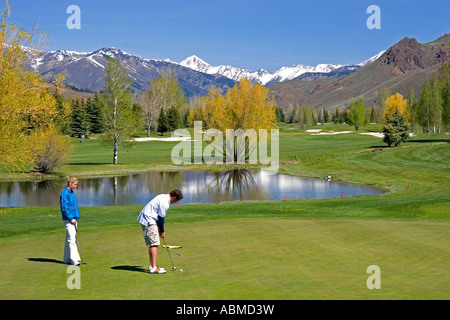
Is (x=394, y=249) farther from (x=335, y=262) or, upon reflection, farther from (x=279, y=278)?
(x=279, y=278)

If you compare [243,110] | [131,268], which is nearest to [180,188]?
[243,110]

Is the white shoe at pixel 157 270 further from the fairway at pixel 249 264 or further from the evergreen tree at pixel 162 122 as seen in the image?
the evergreen tree at pixel 162 122

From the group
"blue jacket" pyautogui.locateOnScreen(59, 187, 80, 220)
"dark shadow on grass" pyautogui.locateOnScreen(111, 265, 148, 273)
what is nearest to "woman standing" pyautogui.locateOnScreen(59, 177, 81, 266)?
"blue jacket" pyautogui.locateOnScreen(59, 187, 80, 220)

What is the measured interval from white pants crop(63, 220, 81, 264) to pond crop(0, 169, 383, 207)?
2548cm

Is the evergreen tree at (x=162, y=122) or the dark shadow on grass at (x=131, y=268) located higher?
the evergreen tree at (x=162, y=122)

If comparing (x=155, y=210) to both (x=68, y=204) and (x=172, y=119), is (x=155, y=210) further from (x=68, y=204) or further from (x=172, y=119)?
(x=172, y=119)

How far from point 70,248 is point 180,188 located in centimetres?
3490

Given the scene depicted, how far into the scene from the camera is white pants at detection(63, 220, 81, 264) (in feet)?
41.4

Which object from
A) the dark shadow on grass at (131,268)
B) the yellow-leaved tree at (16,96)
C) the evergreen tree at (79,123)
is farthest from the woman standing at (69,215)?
the evergreen tree at (79,123)

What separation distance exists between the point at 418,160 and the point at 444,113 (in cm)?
3766

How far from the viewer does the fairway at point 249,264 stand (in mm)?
9891

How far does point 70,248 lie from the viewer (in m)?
12.7

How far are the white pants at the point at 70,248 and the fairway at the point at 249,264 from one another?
38cm
